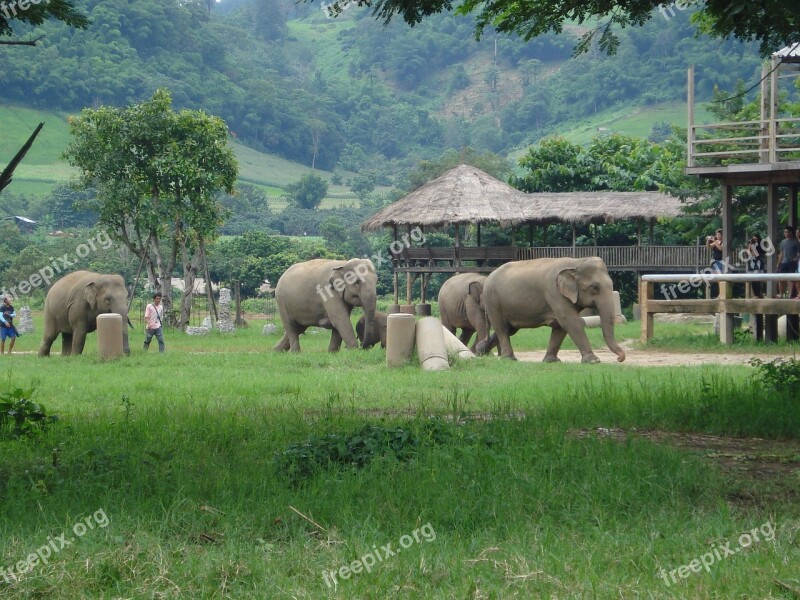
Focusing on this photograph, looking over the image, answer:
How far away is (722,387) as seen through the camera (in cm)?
1141

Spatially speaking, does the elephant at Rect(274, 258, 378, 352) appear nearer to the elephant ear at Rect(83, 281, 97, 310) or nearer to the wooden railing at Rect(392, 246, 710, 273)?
the elephant ear at Rect(83, 281, 97, 310)

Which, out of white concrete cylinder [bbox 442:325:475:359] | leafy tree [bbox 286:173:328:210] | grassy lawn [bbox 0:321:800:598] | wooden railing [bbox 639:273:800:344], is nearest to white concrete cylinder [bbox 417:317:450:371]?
white concrete cylinder [bbox 442:325:475:359]

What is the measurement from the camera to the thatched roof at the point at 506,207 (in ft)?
128

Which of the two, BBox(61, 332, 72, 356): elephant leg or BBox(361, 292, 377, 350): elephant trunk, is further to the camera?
BBox(61, 332, 72, 356): elephant leg

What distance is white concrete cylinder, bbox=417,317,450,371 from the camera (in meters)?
16.5

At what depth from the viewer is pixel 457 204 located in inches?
1564

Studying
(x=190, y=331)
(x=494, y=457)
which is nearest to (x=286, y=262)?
(x=190, y=331)

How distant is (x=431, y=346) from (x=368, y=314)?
18.5ft

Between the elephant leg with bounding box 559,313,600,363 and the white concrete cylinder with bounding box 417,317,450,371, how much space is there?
100 inches

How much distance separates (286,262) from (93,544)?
144 ft

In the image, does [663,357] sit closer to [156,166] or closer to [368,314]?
[368,314]

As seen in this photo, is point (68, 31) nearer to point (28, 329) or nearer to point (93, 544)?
point (28, 329)

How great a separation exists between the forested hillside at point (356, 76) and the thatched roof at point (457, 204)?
52.2 m
